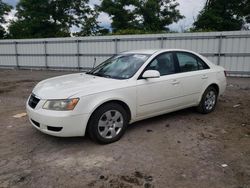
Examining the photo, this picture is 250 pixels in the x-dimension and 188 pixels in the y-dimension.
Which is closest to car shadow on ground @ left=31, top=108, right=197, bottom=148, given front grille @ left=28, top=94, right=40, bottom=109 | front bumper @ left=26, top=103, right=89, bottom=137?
front bumper @ left=26, top=103, right=89, bottom=137

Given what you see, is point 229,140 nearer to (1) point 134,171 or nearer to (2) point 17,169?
(1) point 134,171

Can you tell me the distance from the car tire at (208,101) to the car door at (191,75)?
228mm

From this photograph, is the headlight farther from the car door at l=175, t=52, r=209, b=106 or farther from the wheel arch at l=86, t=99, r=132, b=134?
the car door at l=175, t=52, r=209, b=106

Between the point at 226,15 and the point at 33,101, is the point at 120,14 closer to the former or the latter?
the point at 226,15

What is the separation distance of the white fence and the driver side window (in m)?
6.00

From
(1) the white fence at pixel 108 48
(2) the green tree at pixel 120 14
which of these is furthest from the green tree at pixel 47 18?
(1) the white fence at pixel 108 48

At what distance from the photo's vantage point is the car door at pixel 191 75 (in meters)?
5.22

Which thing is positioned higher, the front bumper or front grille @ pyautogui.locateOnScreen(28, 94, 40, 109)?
front grille @ pyautogui.locateOnScreen(28, 94, 40, 109)

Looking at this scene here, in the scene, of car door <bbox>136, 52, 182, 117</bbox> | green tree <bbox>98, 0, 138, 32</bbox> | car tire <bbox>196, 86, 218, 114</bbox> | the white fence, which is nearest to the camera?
car door <bbox>136, 52, 182, 117</bbox>

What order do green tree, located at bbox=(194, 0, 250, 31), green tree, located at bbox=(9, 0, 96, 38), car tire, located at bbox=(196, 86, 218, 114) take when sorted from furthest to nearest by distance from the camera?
1. green tree, located at bbox=(9, 0, 96, 38)
2. green tree, located at bbox=(194, 0, 250, 31)
3. car tire, located at bbox=(196, 86, 218, 114)

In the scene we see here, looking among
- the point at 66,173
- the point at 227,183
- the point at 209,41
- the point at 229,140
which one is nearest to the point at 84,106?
the point at 66,173

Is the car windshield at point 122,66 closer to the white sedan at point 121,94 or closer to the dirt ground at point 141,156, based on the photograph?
the white sedan at point 121,94

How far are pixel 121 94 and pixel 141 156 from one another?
1078 millimetres

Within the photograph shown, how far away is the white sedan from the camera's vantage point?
3.86 m
